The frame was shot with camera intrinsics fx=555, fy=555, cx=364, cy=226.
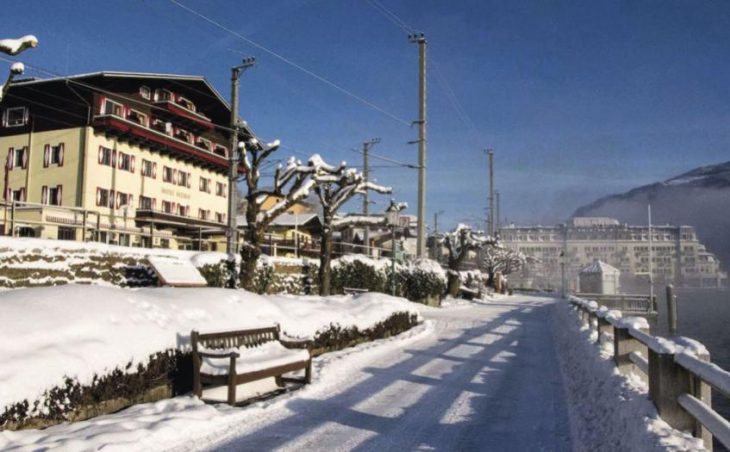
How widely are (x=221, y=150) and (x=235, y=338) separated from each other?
35798mm

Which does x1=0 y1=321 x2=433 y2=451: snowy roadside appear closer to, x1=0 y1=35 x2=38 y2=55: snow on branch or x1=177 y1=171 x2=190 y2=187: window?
x1=0 y1=35 x2=38 y2=55: snow on branch

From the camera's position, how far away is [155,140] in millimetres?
33594

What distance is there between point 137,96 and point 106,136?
3.66 m

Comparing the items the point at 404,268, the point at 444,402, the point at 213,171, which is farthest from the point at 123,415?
the point at 213,171

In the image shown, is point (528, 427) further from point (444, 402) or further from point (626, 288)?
point (626, 288)

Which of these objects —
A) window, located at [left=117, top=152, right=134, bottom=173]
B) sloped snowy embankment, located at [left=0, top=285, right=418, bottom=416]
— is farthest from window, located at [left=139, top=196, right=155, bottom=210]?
sloped snowy embankment, located at [left=0, top=285, right=418, bottom=416]

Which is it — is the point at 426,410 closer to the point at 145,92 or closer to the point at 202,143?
the point at 145,92

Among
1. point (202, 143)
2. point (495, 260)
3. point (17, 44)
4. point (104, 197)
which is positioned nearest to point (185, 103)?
point (202, 143)

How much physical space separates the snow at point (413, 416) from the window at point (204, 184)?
31.0m

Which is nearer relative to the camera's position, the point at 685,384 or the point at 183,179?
the point at 685,384

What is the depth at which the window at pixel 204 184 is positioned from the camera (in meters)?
39.8

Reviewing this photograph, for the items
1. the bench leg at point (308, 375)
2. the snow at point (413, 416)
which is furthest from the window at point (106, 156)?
the bench leg at point (308, 375)

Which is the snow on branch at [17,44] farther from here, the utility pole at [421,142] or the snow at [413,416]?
the utility pole at [421,142]

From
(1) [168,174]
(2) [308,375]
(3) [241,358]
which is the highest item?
(1) [168,174]
